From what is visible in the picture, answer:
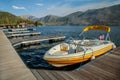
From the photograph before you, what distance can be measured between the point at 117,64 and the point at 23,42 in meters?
17.3

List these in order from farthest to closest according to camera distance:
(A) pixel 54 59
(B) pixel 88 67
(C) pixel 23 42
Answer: (C) pixel 23 42
(A) pixel 54 59
(B) pixel 88 67

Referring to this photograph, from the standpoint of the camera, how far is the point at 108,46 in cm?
1253

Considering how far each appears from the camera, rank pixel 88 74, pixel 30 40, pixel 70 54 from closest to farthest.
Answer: pixel 88 74 < pixel 70 54 < pixel 30 40

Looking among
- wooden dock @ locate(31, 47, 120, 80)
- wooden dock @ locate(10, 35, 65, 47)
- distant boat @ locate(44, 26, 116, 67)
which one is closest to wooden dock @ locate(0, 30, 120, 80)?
wooden dock @ locate(31, 47, 120, 80)

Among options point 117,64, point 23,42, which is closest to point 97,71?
point 117,64

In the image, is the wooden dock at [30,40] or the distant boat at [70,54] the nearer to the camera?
the distant boat at [70,54]

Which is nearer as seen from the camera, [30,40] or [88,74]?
[88,74]

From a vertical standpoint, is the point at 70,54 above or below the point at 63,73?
above

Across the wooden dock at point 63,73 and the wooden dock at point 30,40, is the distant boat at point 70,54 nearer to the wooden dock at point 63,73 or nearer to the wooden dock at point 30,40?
the wooden dock at point 63,73

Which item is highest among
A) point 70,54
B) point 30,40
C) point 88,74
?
point 70,54

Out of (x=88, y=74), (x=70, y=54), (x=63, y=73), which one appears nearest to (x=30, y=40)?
(x=70, y=54)

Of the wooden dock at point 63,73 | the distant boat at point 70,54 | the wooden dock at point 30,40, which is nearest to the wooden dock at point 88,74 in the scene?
the wooden dock at point 63,73

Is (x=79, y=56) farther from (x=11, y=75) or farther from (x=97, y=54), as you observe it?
(x=11, y=75)

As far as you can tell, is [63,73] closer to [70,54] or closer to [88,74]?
[88,74]
